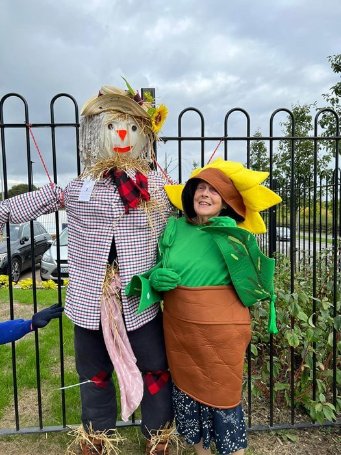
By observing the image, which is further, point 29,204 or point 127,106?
point 29,204

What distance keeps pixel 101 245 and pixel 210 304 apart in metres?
0.60

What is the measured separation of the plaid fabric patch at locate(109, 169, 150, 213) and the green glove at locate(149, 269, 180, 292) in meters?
0.36

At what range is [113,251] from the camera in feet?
6.81

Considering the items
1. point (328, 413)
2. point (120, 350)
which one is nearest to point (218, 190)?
point (120, 350)

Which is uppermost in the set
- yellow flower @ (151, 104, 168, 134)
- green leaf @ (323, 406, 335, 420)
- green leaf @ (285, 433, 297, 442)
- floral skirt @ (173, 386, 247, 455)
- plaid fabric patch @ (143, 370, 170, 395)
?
yellow flower @ (151, 104, 168, 134)

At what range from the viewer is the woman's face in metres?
1.97

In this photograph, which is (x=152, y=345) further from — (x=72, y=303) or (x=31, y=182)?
(x=31, y=182)

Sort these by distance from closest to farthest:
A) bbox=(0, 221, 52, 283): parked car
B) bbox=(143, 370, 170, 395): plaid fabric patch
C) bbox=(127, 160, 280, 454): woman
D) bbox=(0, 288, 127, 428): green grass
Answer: bbox=(127, 160, 280, 454): woman → bbox=(143, 370, 170, 395): plaid fabric patch → bbox=(0, 288, 127, 428): green grass → bbox=(0, 221, 52, 283): parked car

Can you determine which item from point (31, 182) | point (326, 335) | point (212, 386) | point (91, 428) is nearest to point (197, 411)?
point (212, 386)

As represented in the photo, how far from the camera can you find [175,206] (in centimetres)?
218

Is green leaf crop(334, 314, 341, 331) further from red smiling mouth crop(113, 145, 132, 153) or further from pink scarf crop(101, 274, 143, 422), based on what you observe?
red smiling mouth crop(113, 145, 132, 153)

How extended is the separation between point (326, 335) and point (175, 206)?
4.90 feet

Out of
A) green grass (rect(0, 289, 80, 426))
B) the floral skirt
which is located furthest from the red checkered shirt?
green grass (rect(0, 289, 80, 426))

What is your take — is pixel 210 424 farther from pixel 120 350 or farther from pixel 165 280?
pixel 165 280
